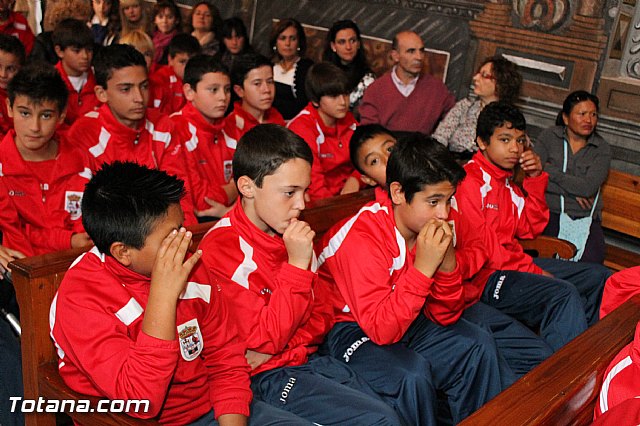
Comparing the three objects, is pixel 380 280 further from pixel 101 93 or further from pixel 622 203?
pixel 622 203

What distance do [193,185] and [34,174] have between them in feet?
2.62

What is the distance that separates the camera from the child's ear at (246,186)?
2107 millimetres

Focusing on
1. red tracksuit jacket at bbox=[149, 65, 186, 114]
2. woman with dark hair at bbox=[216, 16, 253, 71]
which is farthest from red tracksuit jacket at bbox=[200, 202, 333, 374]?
woman with dark hair at bbox=[216, 16, 253, 71]

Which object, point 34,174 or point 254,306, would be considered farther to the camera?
point 34,174

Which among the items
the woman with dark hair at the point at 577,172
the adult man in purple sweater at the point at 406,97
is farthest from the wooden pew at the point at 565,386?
the adult man in purple sweater at the point at 406,97

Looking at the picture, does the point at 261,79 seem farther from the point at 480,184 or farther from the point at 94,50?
the point at 94,50

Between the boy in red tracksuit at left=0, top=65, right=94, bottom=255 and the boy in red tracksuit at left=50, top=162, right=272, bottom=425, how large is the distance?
106 cm

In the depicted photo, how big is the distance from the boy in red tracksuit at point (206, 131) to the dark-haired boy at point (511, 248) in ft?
3.97

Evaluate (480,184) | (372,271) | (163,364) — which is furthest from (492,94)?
(163,364)

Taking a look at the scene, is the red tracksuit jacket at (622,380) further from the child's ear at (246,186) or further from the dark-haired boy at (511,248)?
the child's ear at (246,186)

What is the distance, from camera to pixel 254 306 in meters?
2.00

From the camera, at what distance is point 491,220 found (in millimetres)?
3014

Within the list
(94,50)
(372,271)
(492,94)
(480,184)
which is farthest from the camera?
(94,50)

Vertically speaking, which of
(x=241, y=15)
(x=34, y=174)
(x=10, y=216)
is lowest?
(x=10, y=216)
